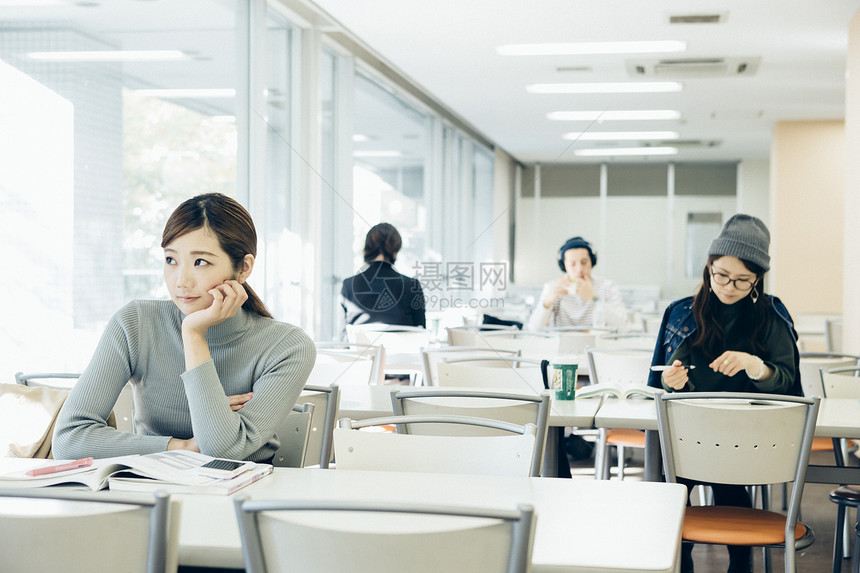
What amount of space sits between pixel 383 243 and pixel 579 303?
124 centimetres

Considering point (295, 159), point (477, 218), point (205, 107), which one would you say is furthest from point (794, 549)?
point (477, 218)

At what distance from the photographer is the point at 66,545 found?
1.02 m

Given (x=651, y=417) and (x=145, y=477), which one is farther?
(x=651, y=417)

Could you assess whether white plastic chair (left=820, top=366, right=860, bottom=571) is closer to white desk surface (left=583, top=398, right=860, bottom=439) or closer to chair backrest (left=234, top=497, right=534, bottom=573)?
white desk surface (left=583, top=398, right=860, bottom=439)

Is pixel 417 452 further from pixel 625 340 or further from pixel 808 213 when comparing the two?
pixel 808 213

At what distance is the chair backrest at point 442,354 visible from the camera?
3184 mm

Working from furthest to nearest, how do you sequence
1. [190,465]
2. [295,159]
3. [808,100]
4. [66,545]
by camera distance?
[808,100] → [295,159] → [190,465] → [66,545]

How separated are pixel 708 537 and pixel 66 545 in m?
1.47

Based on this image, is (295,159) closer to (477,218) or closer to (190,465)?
(190,465)

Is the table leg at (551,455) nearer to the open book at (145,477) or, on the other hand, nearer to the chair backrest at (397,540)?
the open book at (145,477)

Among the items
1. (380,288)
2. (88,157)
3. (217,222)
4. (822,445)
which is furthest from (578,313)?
(217,222)

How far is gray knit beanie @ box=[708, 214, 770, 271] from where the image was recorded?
8.25 ft

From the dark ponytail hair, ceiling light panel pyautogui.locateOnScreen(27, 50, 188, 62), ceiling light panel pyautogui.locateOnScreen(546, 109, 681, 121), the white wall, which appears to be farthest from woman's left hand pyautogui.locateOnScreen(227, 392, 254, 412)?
the white wall

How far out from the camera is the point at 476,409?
2.13 metres
